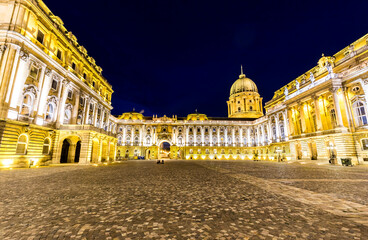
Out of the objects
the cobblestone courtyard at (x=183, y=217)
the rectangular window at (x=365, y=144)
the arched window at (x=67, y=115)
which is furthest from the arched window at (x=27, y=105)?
the rectangular window at (x=365, y=144)

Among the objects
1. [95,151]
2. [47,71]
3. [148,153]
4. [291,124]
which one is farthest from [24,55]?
[148,153]

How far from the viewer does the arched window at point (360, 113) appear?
1002 inches

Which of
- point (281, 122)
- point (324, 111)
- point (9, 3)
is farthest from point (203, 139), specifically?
point (9, 3)

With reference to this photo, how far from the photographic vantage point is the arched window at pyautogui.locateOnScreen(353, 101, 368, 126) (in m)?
25.5

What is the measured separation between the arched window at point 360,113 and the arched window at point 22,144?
45446 mm

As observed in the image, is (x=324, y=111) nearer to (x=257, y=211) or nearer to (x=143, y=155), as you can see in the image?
(x=257, y=211)

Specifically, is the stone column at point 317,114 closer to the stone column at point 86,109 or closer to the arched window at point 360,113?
the arched window at point 360,113

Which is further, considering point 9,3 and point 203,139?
point 203,139

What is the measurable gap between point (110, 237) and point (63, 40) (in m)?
32.2

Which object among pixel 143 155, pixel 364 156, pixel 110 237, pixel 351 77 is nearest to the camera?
pixel 110 237

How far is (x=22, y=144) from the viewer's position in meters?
18.7

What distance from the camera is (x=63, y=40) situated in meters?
25.9

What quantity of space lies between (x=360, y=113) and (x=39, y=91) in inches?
1803

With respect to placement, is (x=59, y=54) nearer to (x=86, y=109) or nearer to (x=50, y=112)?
(x=50, y=112)
